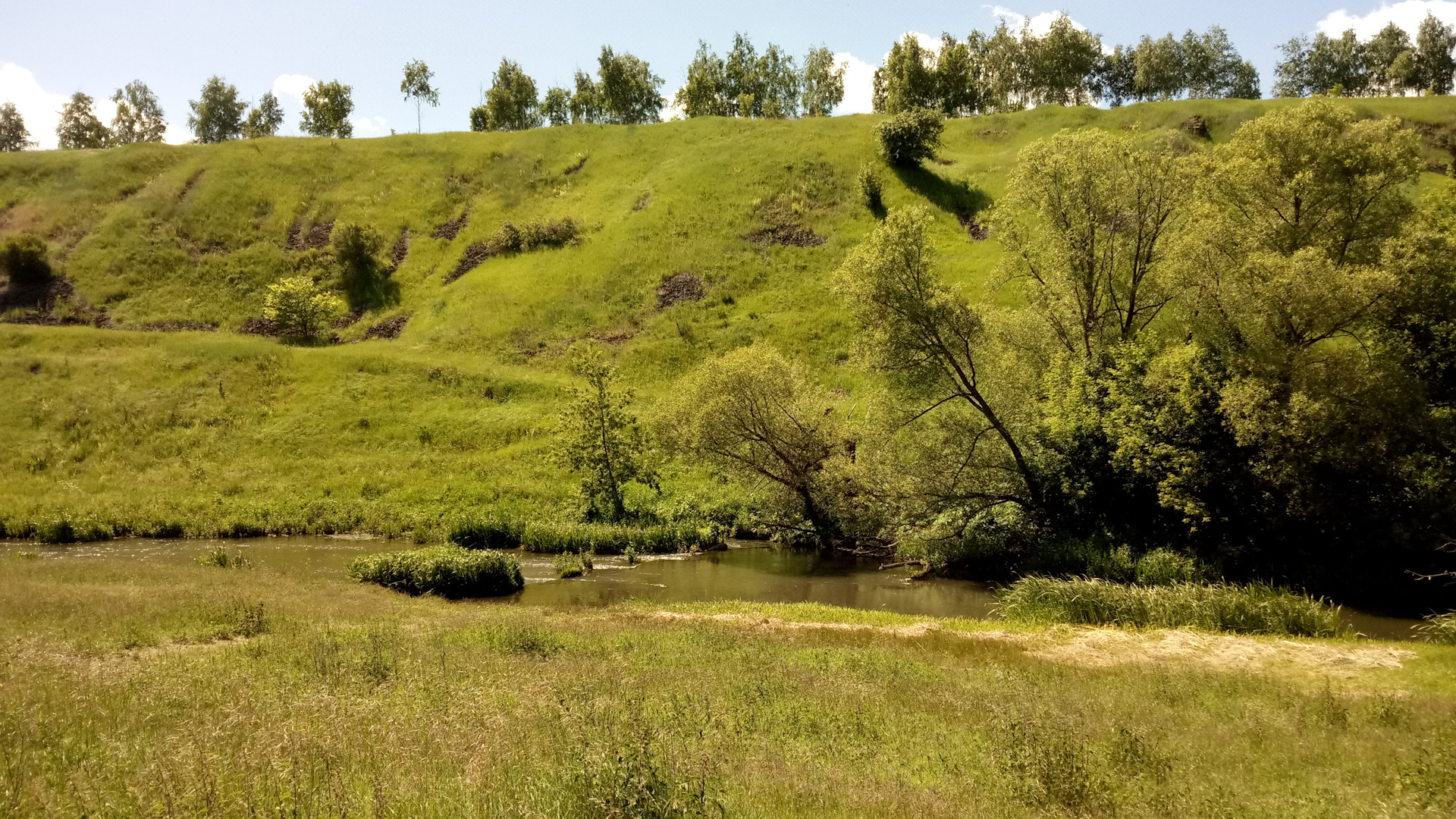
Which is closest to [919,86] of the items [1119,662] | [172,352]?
[172,352]

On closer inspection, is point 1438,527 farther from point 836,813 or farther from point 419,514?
point 419,514

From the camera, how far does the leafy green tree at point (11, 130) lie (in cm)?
13038

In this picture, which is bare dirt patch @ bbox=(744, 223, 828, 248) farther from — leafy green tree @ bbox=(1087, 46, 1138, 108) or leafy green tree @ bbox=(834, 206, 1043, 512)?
leafy green tree @ bbox=(1087, 46, 1138, 108)

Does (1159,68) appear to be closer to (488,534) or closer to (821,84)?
(821,84)

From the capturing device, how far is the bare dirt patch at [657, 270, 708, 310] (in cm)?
6038

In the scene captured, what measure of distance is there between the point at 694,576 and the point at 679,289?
3449 centimetres

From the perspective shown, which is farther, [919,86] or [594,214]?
[919,86]

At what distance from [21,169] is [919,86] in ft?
330

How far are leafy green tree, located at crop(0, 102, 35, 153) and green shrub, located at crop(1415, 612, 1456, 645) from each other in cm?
18721

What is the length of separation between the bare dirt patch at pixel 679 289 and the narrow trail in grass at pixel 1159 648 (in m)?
41.1

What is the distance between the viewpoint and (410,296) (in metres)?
64.6

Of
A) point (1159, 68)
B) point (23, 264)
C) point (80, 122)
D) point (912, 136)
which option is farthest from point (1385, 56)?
→ point (80, 122)

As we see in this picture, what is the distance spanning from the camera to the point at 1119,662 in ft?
55.3

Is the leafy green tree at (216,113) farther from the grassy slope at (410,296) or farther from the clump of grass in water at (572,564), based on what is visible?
the clump of grass in water at (572,564)
